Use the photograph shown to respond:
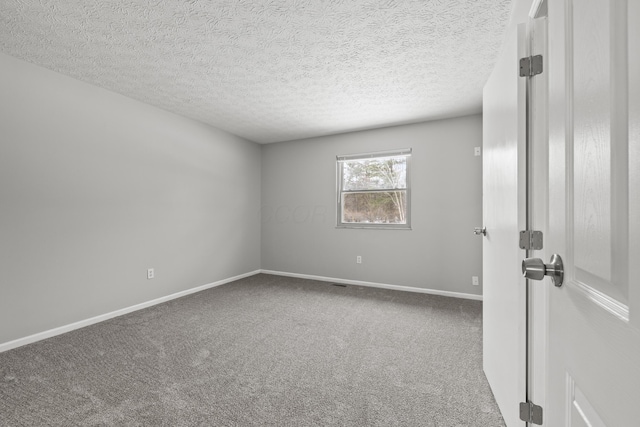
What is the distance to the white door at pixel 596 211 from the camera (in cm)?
→ 40

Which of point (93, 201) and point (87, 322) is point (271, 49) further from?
point (87, 322)

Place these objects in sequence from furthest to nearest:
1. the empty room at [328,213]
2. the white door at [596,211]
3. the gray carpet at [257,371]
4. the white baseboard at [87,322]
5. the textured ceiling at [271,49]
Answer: the white baseboard at [87,322], the textured ceiling at [271,49], the gray carpet at [257,371], the empty room at [328,213], the white door at [596,211]

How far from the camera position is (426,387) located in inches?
72.4

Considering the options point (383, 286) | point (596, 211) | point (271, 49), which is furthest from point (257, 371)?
point (383, 286)

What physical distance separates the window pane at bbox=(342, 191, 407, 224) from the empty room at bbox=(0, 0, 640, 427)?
0.10 ft

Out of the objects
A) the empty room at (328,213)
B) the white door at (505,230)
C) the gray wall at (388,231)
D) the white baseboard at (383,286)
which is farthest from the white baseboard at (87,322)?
the white door at (505,230)

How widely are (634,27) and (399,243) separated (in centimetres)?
388

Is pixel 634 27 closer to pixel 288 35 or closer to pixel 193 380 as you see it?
pixel 288 35

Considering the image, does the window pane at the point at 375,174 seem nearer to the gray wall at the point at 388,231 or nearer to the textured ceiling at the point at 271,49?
the gray wall at the point at 388,231

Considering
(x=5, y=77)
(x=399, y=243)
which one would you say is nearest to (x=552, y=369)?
(x=399, y=243)

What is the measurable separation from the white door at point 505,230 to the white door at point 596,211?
24.5 inches

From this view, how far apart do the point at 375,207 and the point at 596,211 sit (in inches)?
154

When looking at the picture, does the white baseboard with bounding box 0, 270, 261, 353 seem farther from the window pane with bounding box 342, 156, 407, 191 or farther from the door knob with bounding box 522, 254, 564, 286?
the door knob with bounding box 522, 254, 564, 286

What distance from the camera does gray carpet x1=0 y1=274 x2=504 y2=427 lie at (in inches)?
62.6
